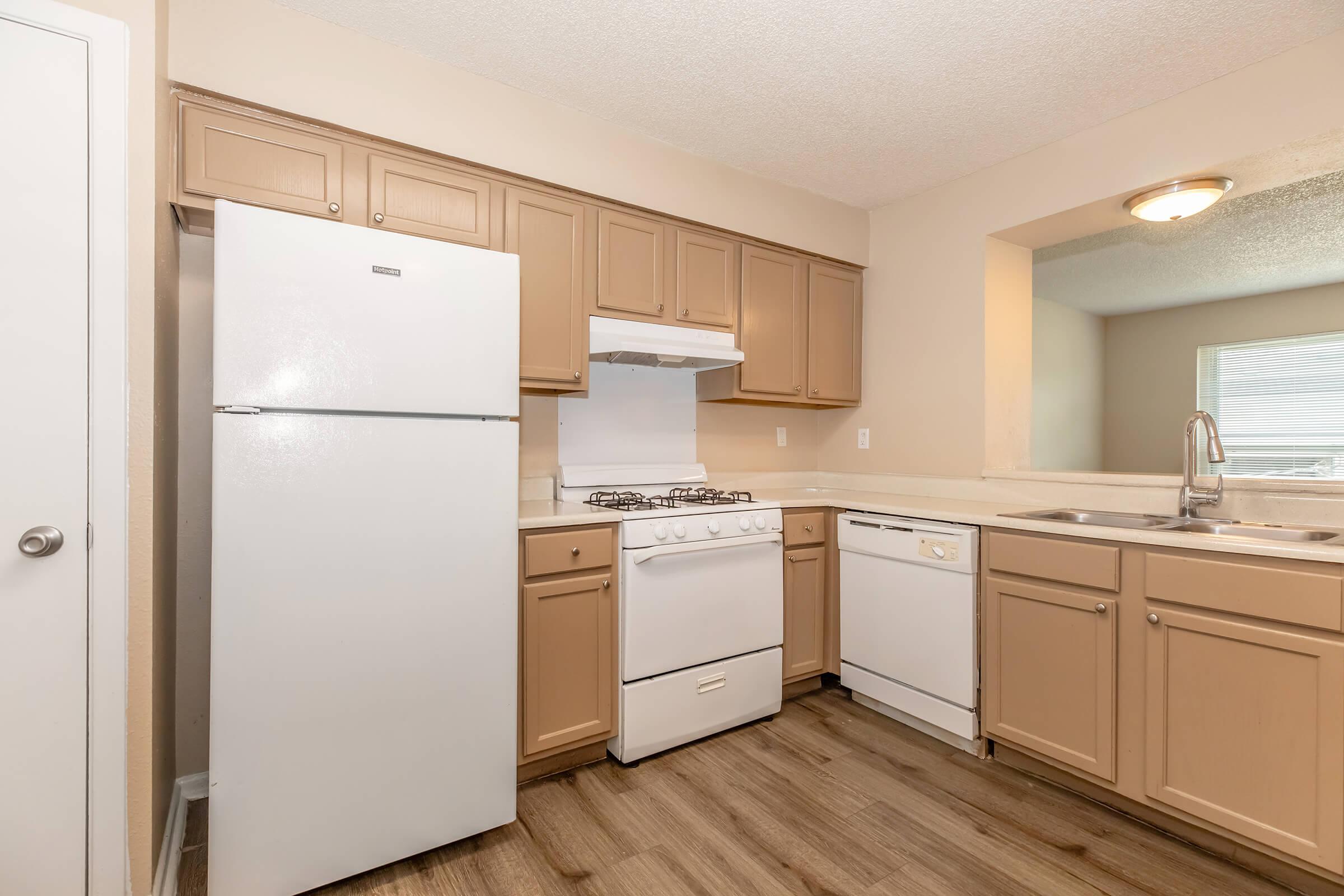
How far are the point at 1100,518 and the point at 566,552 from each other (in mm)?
2091

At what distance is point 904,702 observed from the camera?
2.57 metres

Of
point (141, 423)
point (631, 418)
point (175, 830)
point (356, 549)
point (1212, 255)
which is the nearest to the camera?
point (141, 423)

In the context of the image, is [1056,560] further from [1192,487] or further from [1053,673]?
[1192,487]

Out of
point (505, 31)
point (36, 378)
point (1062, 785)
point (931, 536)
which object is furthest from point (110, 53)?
point (1062, 785)

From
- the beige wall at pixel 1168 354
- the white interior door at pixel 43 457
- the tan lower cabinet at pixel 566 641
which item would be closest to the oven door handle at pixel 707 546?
the tan lower cabinet at pixel 566 641

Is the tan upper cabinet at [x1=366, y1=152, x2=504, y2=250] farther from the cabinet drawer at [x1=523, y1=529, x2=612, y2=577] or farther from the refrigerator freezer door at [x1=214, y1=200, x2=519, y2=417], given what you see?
the cabinet drawer at [x1=523, y1=529, x2=612, y2=577]

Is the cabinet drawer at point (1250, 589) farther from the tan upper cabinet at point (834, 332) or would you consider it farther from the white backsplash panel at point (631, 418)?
the white backsplash panel at point (631, 418)

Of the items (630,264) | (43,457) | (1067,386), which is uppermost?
(630,264)

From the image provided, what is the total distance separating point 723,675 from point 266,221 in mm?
2151

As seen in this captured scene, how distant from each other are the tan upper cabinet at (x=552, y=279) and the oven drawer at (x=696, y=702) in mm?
1227

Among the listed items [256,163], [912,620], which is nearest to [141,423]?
[256,163]

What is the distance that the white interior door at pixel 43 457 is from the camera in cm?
128

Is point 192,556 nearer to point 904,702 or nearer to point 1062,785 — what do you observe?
point 904,702

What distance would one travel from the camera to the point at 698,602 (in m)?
2.41
